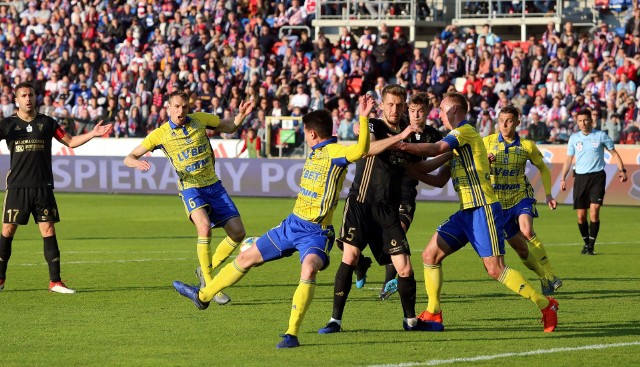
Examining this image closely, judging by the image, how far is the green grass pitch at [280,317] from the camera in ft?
30.2

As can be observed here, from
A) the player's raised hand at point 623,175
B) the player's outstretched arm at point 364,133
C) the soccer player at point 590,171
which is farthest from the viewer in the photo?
the soccer player at point 590,171

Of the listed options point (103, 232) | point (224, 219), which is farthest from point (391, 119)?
point (103, 232)

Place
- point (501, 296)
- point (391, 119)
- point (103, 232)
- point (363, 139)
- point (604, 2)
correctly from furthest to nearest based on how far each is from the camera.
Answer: point (604, 2) → point (103, 232) → point (501, 296) → point (391, 119) → point (363, 139)

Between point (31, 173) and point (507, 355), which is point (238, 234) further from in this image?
point (507, 355)

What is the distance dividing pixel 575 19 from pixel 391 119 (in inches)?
1071

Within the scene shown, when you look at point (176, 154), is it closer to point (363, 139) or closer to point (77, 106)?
point (363, 139)

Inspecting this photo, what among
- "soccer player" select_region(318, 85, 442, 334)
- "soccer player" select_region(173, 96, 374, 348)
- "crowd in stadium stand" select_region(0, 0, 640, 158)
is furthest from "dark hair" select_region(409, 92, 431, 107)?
"crowd in stadium stand" select_region(0, 0, 640, 158)

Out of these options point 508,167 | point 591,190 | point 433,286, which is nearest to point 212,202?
point 433,286

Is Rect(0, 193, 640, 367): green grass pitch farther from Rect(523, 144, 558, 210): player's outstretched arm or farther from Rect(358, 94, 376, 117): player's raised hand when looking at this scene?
Rect(358, 94, 376, 117): player's raised hand

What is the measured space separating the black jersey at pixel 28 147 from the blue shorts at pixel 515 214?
516 centimetres

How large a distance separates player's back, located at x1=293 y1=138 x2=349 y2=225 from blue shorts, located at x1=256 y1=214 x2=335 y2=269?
73 mm

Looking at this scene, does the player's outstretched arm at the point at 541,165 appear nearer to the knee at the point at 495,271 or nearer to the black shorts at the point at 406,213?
the black shorts at the point at 406,213

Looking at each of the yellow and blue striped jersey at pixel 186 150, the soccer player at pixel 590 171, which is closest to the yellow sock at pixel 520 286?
the yellow and blue striped jersey at pixel 186 150

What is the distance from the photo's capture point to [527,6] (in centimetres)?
3662
